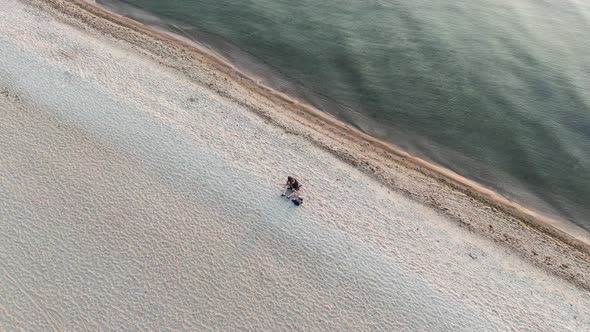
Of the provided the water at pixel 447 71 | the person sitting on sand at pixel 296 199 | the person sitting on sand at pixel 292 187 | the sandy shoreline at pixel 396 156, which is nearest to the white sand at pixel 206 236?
the person sitting on sand at pixel 296 199

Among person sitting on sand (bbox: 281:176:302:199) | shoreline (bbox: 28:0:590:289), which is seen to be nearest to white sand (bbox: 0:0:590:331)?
person sitting on sand (bbox: 281:176:302:199)

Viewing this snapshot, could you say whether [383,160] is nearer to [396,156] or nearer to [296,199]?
[396,156]

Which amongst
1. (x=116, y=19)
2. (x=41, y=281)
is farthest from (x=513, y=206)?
(x=116, y=19)

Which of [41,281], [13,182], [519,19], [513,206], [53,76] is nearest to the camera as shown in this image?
[41,281]

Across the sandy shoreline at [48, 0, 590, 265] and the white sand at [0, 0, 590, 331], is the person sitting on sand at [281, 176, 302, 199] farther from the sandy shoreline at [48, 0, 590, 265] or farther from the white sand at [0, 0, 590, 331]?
the sandy shoreline at [48, 0, 590, 265]

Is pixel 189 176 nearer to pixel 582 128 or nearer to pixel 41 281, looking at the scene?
pixel 41 281

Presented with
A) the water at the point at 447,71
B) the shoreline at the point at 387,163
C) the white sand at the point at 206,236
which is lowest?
the white sand at the point at 206,236

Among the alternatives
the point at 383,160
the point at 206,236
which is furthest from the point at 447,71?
the point at 206,236

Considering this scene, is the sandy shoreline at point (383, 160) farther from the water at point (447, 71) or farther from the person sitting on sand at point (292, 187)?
the person sitting on sand at point (292, 187)
